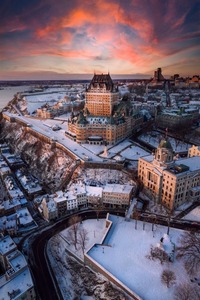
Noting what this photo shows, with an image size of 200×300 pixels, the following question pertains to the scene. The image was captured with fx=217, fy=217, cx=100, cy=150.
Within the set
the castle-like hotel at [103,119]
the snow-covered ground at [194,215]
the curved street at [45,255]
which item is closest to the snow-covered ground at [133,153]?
the castle-like hotel at [103,119]

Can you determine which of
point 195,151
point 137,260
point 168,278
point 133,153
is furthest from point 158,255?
point 133,153

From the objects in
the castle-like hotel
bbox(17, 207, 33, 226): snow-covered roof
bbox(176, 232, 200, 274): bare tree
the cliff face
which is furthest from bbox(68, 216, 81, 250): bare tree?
the castle-like hotel

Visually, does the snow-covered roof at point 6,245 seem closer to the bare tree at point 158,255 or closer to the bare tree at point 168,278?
the bare tree at point 158,255

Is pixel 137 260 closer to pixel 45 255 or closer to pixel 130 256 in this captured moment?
pixel 130 256

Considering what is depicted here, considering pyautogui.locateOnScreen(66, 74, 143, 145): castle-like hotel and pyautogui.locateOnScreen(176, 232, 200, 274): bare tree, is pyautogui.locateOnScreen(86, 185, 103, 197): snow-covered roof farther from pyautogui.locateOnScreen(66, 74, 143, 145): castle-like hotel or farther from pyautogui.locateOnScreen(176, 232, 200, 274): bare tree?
pyautogui.locateOnScreen(66, 74, 143, 145): castle-like hotel

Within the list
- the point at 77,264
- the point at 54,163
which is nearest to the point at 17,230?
the point at 77,264

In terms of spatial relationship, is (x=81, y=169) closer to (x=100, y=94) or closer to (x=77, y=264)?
(x=77, y=264)
